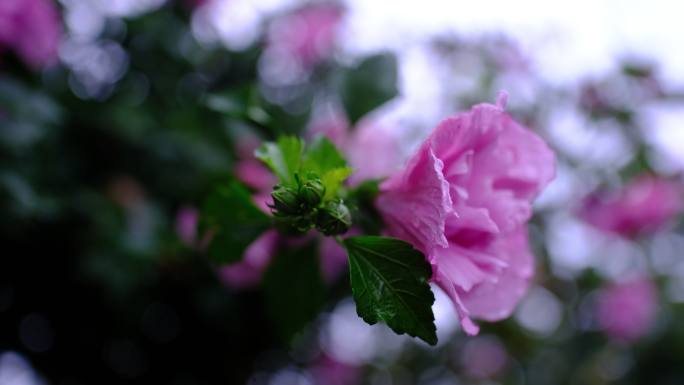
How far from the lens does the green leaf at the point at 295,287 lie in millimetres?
593

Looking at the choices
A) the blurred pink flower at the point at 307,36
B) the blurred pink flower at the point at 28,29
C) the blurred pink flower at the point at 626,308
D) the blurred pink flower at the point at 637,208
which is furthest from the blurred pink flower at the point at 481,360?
the blurred pink flower at the point at 28,29

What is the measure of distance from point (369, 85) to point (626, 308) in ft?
3.64

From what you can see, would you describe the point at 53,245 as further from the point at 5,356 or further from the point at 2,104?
the point at 2,104

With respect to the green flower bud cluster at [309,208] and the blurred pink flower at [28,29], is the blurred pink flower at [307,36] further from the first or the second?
the green flower bud cluster at [309,208]

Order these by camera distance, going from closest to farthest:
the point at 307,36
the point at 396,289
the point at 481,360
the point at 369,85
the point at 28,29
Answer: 1. the point at 396,289
2. the point at 369,85
3. the point at 28,29
4. the point at 307,36
5. the point at 481,360

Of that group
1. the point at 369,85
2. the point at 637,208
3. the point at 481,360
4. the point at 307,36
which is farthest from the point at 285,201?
the point at 481,360

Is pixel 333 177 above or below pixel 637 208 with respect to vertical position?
above

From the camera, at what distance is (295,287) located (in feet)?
1.96

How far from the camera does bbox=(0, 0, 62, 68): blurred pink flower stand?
0.81 metres

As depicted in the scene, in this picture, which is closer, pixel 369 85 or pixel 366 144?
pixel 369 85

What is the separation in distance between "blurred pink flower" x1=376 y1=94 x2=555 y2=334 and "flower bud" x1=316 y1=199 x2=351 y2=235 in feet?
0.15

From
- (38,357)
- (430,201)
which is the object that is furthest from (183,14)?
(430,201)

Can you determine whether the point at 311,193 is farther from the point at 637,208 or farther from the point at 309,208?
the point at 637,208

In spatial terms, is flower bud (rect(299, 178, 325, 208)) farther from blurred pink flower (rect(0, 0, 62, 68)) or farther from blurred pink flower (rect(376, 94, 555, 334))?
blurred pink flower (rect(0, 0, 62, 68))
